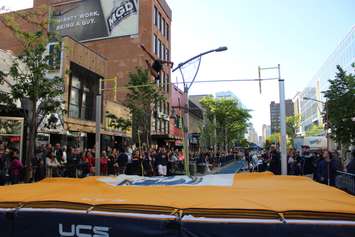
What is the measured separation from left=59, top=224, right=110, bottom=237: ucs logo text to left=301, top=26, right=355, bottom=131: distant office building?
40.8m

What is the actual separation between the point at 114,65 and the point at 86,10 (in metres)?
6.99

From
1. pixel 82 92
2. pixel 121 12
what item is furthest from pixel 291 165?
pixel 121 12

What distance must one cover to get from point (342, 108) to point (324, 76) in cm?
7470

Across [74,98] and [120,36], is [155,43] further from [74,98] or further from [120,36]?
[74,98]

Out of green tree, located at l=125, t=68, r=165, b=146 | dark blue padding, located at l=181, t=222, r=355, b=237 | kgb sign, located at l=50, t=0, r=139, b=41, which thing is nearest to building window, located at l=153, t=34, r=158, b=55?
kgb sign, located at l=50, t=0, r=139, b=41

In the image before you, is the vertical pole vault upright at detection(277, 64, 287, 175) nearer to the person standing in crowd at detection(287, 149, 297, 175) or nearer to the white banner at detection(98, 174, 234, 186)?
the person standing in crowd at detection(287, 149, 297, 175)

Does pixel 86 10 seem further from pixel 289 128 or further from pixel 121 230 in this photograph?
pixel 289 128

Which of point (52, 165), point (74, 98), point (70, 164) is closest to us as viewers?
point (52, 165)

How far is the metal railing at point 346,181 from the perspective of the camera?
33.4 feet

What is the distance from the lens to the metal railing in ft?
33.4

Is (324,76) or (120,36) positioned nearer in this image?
(120,36)

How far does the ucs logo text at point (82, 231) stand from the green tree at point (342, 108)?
2693 cm

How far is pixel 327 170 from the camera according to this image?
1223 centimetres

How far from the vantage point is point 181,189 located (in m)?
4.45
